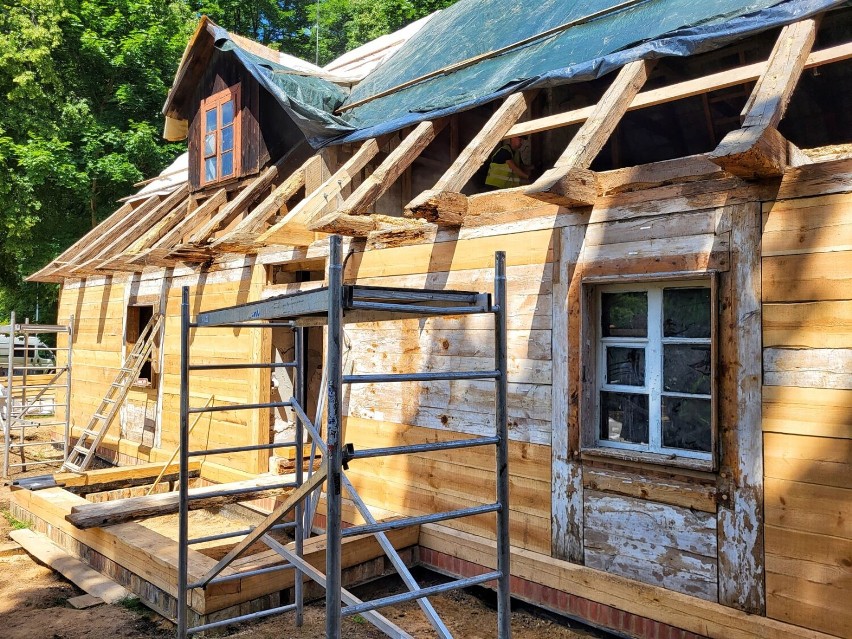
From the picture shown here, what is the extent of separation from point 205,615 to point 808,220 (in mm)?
4897

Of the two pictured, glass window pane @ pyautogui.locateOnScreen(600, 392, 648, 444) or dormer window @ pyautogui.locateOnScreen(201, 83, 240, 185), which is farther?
dormer window @ pyautogui.locateOnScreen(201, 83, 240, 185)

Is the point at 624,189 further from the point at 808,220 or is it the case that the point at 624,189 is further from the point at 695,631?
the point at 695,631

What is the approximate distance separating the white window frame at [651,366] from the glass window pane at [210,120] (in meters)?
7.77

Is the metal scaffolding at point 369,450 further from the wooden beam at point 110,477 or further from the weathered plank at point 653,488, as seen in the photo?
the wooden beam at point 110,477

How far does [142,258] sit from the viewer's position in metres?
9.14

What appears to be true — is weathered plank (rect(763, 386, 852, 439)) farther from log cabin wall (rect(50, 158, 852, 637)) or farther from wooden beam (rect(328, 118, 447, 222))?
wooden beam (rect(328, 118, 447, 222))

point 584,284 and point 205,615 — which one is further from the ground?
point 584,284

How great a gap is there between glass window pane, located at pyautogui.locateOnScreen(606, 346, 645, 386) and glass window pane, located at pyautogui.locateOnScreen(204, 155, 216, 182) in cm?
766

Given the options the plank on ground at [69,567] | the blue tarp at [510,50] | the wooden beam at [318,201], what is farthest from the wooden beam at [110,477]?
the blue tarp at [510,50]

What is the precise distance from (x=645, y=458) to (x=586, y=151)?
7.26ft

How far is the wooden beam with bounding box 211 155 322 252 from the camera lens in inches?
289

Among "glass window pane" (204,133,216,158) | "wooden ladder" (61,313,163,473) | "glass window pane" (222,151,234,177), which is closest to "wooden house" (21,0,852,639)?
"glass window pane" (222,151,234,177)

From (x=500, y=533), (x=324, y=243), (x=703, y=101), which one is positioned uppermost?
(x=703, y=101)

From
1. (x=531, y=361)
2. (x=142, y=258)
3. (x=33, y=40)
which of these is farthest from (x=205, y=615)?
(x=33, y=40)
